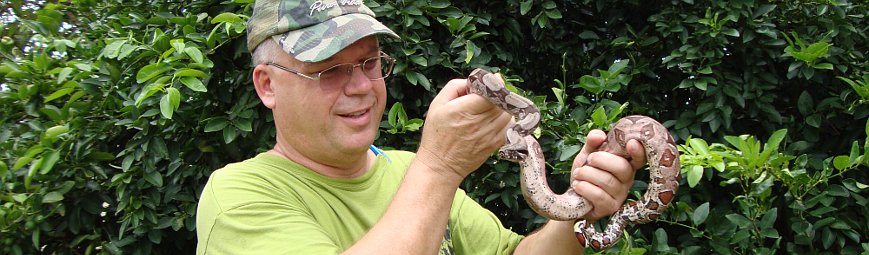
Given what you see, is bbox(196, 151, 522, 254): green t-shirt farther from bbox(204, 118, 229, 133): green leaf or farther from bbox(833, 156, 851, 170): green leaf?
bbox(833, 156, 851, 170): green leaf

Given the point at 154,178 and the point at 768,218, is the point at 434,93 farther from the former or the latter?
the point at 768,218

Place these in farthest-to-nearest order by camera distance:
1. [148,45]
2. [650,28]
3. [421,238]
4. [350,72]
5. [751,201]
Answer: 1. [650,28]
2. [148,45]
3. [751,201]
4. [350,72]
5. [421,238]

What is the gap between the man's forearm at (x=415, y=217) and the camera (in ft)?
7.73

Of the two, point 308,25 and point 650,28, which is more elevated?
point 308,25

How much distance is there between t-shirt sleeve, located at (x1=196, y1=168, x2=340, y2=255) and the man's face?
0.27 meters

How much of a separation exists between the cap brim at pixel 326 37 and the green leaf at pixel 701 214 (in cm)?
173

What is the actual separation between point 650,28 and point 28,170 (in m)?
3.20

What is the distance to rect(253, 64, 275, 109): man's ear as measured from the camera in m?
2.88

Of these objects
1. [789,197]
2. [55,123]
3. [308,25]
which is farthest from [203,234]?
[789,197]

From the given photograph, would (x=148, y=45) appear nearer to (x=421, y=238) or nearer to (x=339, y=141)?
(x=339, y=141)

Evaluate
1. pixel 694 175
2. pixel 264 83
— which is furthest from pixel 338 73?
pixel 694 175

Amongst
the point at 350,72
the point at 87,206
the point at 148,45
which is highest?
the point at 350,72

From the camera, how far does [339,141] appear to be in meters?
2.80

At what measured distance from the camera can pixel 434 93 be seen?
4363 millimetres
